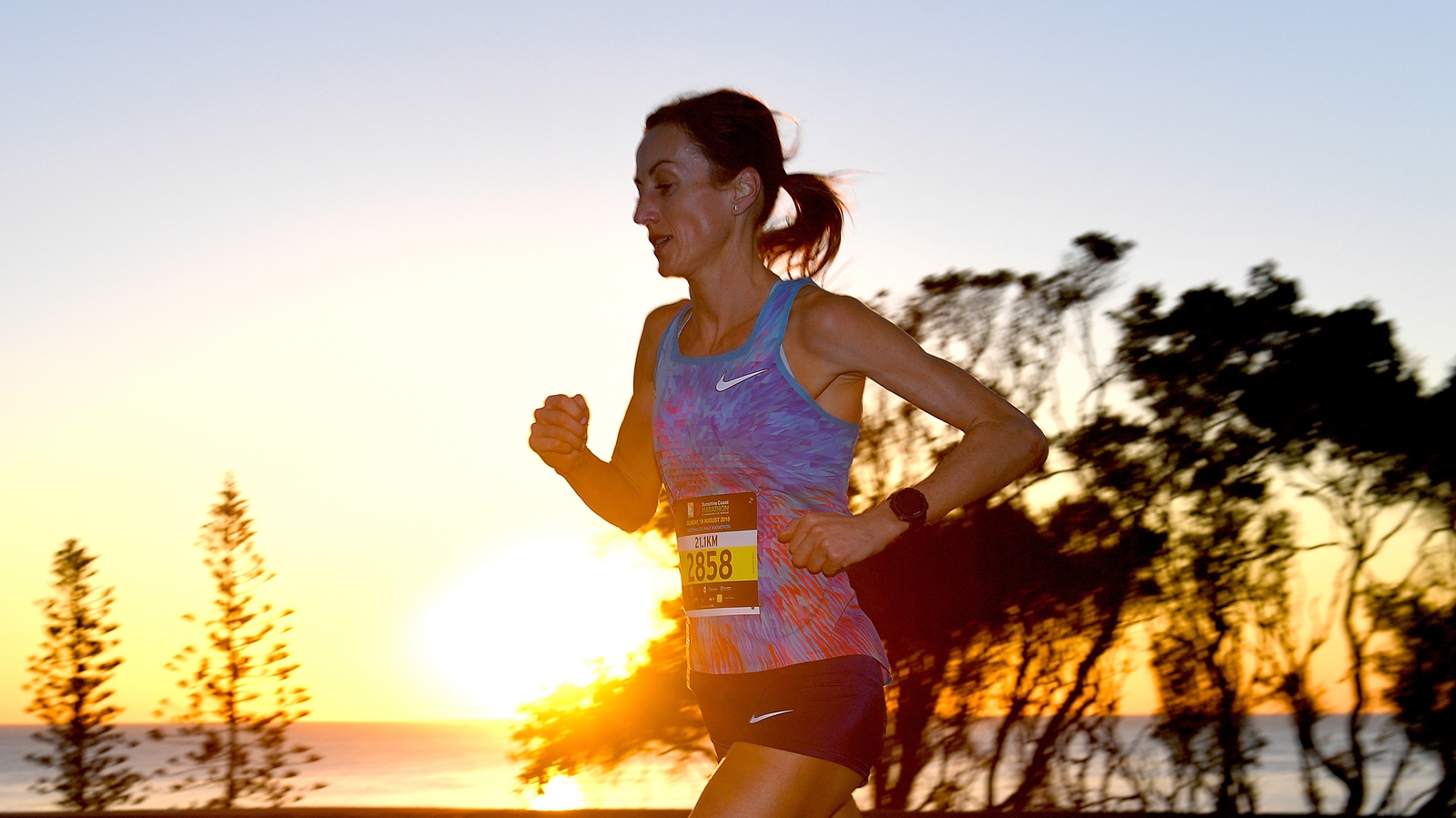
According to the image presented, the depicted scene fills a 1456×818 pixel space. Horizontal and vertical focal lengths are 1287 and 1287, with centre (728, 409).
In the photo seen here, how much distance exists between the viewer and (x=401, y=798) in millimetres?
41406

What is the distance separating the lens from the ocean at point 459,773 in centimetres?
667

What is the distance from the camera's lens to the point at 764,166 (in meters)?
2.28

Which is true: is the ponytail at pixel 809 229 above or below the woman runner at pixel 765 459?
above

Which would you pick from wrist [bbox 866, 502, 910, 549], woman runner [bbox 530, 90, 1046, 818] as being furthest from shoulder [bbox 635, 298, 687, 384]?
wrist [bbox 866, 502, 910, 549]

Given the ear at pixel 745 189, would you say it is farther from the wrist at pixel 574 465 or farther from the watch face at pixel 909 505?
the watch face at pixel 909 505

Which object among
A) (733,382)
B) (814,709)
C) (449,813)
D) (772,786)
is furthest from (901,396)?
(449,813)

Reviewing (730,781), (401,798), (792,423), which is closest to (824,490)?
(792,423)

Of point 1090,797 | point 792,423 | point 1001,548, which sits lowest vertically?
point 1090,797

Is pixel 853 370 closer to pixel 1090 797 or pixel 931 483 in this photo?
pixel 931 483

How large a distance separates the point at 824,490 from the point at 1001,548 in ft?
16.2

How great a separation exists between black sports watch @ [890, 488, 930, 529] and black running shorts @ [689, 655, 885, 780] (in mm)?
236

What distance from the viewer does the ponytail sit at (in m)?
2.41

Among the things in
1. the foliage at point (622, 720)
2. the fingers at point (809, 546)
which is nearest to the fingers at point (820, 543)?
the fingers at point (809, 546)

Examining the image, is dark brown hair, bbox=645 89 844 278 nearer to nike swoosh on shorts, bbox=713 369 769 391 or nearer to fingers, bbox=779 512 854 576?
nike swoosh on shorts, bbox=713 369 769 391
